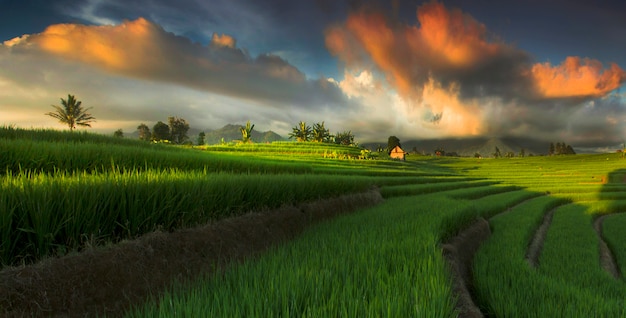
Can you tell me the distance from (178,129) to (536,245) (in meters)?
92.9

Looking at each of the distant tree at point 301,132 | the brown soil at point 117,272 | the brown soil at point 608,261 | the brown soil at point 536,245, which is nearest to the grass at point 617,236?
the brown soil at point 608,261

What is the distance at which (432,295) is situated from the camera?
7.89 ft

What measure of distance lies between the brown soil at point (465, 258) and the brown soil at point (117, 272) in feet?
8.25

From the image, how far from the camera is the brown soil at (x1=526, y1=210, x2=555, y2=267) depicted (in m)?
6.86

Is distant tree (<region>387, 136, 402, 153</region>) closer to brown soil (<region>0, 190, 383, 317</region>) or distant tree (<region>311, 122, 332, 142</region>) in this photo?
distant tree (<region>311, 122, 332, 142</region>)

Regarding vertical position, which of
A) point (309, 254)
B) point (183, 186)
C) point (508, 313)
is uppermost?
point (183, 186)

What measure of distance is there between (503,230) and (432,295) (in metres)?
7.70

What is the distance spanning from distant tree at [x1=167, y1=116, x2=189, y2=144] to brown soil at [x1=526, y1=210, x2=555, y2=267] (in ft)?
296

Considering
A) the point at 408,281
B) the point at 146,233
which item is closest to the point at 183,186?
the point at 146,233

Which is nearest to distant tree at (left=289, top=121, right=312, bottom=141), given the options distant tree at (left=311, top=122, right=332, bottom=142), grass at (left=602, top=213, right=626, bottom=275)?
distant tree at (left=311, top=122, right=332, bottom=142)

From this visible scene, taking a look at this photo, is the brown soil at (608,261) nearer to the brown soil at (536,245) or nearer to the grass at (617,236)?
the grass at (617,236)

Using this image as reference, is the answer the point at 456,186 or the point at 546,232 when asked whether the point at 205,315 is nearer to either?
the point at 546,232

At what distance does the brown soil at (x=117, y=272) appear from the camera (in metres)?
2.44

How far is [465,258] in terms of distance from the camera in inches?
229
